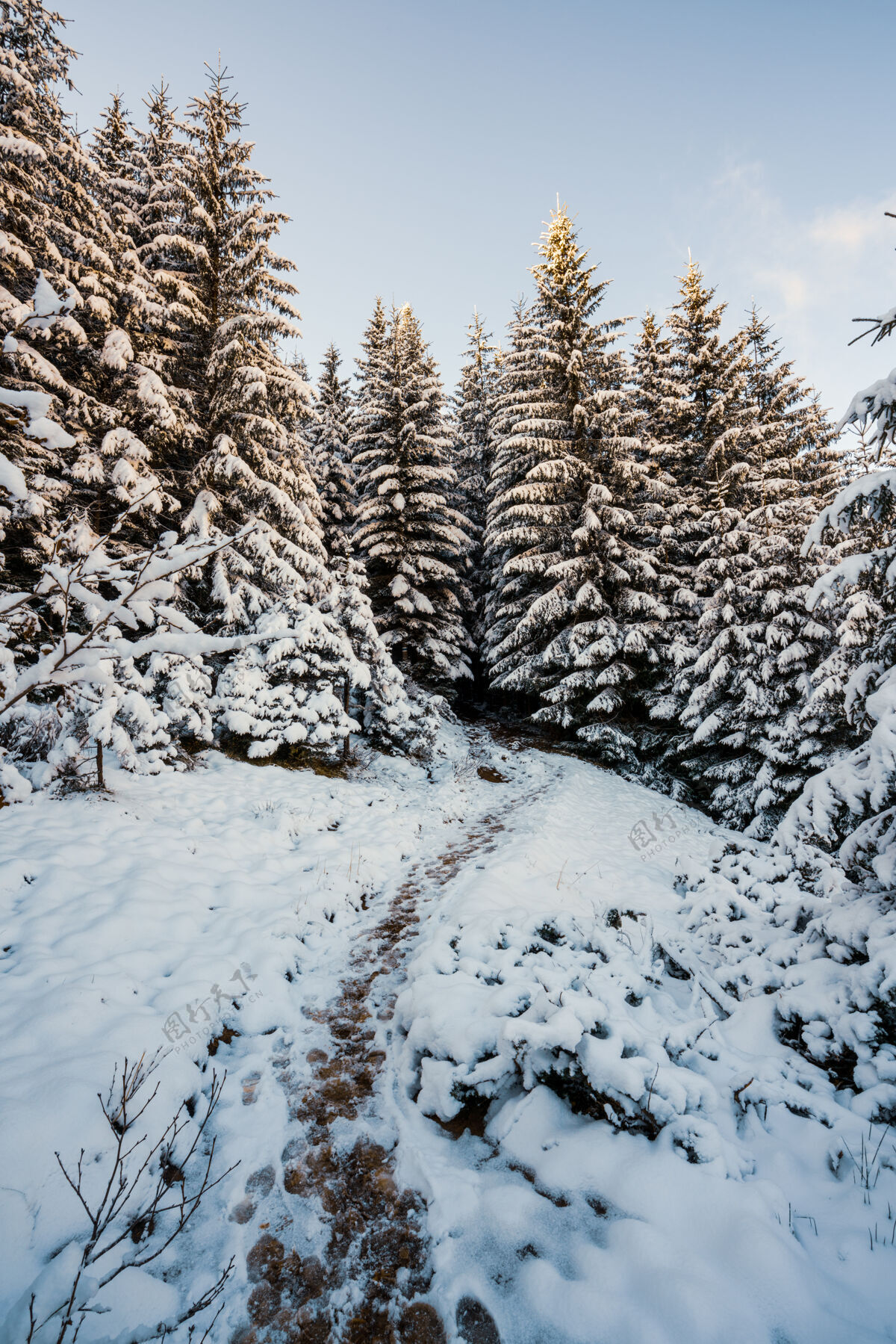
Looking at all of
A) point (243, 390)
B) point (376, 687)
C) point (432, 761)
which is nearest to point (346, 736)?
point (376, 687)

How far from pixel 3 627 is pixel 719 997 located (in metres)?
8.47

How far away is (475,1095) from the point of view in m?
3.27

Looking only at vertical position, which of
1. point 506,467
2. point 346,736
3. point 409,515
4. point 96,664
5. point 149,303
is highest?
point 149,303

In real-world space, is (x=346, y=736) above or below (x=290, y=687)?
below

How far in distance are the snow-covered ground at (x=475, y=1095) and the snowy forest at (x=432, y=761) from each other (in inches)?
1.0

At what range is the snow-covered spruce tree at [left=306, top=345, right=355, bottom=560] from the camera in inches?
741

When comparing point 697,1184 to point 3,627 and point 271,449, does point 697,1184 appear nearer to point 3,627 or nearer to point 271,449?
point 3,627

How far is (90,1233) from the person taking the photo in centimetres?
225

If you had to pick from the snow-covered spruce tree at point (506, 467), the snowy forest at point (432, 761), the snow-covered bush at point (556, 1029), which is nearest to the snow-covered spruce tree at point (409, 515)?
the snowy forest at point (432, 761)

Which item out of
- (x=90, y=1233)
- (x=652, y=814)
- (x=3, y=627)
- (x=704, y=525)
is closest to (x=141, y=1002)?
(x=90, y=1233)

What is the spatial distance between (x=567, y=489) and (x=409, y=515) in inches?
213

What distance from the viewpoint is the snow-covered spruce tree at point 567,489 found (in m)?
15.0

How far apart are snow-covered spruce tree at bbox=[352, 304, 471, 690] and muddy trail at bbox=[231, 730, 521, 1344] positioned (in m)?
13.5

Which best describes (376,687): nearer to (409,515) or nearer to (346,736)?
(346,736)
